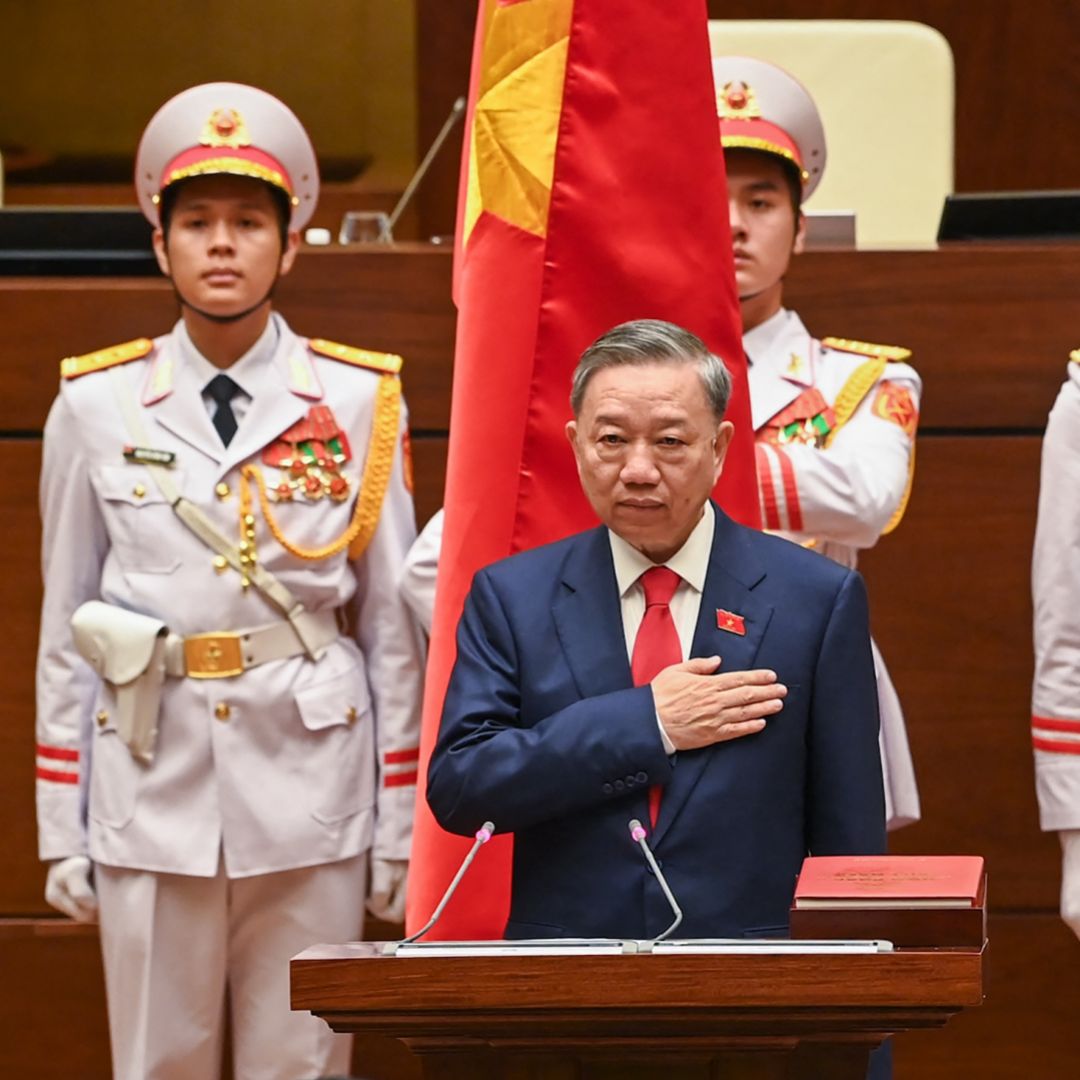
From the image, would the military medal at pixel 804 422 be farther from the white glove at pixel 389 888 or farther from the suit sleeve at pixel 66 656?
the suit sleeve at pixel 66 656

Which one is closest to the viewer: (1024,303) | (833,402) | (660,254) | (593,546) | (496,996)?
(496,996)

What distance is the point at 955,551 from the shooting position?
3.37 m

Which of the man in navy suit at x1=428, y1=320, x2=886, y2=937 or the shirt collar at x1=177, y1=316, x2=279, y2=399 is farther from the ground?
the shirt collar at x1=177, y1=316, x2=279, y2=399

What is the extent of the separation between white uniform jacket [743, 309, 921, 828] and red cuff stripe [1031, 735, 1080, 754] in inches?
7.3

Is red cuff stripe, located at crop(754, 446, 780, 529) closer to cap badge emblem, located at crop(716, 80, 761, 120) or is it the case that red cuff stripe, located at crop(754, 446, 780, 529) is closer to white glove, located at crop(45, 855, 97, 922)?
cap badge emblem, located at crop(716, 80, 761, 120)

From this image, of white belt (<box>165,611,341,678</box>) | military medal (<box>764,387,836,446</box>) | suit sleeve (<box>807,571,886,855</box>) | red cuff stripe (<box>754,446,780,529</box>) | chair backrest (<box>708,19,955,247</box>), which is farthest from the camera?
chair backrest (<box>708,19,955,247</box>)

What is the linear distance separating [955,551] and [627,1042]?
5.95ft

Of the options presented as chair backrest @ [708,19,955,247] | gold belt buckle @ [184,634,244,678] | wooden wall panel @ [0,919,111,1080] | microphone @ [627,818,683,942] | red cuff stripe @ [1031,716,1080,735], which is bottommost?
wooden wall panel @ [0,919,111,1080]

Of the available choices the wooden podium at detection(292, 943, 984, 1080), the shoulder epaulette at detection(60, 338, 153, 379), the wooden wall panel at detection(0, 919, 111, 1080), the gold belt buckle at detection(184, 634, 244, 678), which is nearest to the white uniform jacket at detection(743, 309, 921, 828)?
the gold belt buckle at detection(184, 634, 244, 678)

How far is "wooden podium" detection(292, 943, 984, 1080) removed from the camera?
1589mm

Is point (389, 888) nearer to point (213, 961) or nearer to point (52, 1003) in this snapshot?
point (213, 961)

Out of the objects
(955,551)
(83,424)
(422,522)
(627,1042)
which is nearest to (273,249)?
(83,424)

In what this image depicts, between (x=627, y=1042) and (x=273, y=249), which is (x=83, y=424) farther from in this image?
(x=627, y=1042)

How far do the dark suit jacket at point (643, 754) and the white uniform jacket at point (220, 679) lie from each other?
988mm
